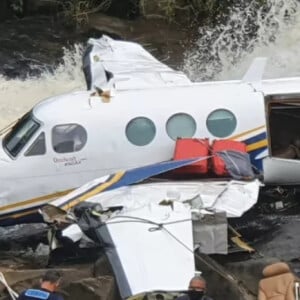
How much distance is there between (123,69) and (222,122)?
9.34ft

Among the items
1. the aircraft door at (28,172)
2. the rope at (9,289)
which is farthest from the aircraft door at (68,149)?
the rope at (9,289)

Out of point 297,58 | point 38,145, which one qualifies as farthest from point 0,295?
point 297,58

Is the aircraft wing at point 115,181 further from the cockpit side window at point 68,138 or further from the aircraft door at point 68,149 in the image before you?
the cockpit side window at point 68,138

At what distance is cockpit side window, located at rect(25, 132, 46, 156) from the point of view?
17.0 metres

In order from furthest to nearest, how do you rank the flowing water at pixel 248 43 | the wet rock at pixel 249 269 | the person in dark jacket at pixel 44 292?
the flowing water at pixel 248 43 → the wet rock at pixel 249 269 → the person in dark jacket at pixel 44 292

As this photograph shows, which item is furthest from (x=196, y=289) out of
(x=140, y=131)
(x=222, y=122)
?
(x=222, y=122)

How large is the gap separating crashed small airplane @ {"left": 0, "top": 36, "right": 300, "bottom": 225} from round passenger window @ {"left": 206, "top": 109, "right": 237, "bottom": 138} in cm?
2

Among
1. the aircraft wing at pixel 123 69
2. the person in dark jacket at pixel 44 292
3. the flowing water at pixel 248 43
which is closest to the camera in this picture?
the person in dark jacket at pixel 44 292

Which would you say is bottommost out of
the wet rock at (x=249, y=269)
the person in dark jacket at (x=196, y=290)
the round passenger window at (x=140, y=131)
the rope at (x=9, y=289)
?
the wet rock at (x=249, y=269)

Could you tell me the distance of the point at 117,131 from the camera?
17.0 metres

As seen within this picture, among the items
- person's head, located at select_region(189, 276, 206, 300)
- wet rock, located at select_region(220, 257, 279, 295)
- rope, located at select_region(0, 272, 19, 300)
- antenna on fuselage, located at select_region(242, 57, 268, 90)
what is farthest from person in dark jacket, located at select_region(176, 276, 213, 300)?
antenna on fuselage, located at select_region(242, 57, 268, 90)

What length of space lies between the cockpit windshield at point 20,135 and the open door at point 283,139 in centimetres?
376

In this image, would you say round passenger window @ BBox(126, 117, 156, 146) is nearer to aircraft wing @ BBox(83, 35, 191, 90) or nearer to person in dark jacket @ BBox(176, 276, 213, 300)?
aircraft wing @ BBox(83, 35, 191, 90)

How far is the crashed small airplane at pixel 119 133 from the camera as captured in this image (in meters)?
17.0
